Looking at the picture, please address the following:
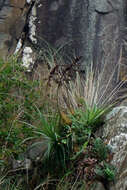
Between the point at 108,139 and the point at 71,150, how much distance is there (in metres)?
0.43

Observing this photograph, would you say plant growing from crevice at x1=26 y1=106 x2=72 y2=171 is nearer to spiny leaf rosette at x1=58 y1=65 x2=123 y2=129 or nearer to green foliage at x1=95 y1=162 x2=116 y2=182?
spiny leaf rosette at x1=58 y1=65 x2=123 y2=129

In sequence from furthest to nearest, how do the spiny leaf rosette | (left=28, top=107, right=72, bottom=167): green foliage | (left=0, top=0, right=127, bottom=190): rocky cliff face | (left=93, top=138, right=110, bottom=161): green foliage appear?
(left=0, top=0, right=127, bottom=190): rocky cliff face
the spiny leaf rosette
(left=28, top=107, right=72, bottom=167): green foliage
(left=93, top=138, right=110, bottom=161): green foliage

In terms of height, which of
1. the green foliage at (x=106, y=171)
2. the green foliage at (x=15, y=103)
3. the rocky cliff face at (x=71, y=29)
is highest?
the rocky cliff face at (x=71, y=29)

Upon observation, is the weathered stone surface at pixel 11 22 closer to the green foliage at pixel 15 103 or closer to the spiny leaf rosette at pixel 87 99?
the green foliage at pixel 15 103

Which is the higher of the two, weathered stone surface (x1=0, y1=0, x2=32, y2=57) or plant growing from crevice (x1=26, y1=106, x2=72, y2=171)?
weathered stone surface (x1=0, y1=0, x2=32, y2=57)

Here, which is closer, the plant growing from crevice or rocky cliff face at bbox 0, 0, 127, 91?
the plant growing from crevice

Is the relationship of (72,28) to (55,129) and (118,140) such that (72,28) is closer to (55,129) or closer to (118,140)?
(55,129)

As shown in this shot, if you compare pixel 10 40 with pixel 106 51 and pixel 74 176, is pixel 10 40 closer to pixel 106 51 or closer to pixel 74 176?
pixel 106 51

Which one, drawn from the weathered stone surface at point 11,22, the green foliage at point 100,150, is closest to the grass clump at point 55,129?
the green foliage at point 100,150

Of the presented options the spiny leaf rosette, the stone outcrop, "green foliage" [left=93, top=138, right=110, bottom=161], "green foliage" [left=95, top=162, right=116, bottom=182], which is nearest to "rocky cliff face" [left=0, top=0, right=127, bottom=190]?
the spiny leaf rosette

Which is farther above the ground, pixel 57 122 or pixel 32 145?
pixel 57 122

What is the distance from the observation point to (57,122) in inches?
164

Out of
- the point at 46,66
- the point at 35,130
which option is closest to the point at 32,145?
the point at 35,130

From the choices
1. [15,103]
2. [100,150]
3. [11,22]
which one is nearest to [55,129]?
[100,150]
